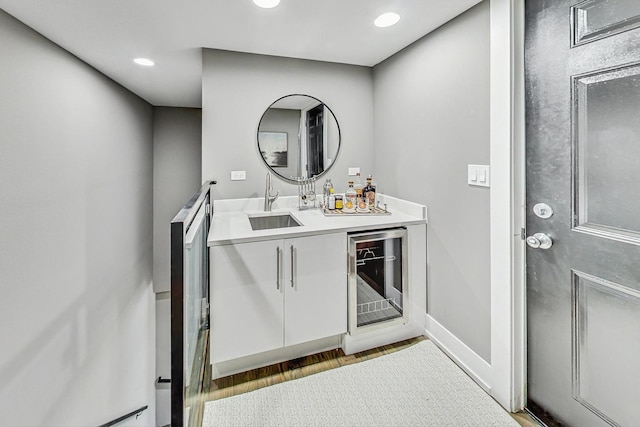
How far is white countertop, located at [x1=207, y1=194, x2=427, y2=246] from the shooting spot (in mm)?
1876

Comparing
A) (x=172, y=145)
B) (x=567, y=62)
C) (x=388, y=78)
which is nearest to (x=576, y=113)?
(x=567, y=62)

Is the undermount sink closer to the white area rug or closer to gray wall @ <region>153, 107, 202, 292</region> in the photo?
the white area rug

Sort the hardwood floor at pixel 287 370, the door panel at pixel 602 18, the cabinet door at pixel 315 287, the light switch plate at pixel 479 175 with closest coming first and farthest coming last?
the door panel at pixel 602 18, the light switch plate at pixel 479 175, the hardwood floor at pixel 287 370, the cabinet door at pixel 315 287

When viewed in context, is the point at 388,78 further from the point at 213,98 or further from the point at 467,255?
the point at 467,255

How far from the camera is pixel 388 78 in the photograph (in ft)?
8.62

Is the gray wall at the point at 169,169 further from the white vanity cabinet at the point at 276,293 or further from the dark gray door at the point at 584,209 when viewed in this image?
the dark gray door at the point at 584,209

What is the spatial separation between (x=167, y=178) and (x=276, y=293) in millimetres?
3635

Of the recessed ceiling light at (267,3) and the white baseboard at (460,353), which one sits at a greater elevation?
the recessed ceiling light at (267,3)

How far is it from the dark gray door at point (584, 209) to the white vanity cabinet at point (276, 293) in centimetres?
110

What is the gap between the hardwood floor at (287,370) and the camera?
5.95ft

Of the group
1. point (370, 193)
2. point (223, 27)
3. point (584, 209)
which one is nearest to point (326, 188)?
point (370, 193)

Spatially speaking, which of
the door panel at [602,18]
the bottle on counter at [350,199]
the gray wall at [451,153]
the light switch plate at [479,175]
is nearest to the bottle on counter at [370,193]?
the bottle on counter at [350,199]

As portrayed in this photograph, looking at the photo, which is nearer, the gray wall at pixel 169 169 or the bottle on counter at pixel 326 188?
the bottle on counter at pixel 326 188

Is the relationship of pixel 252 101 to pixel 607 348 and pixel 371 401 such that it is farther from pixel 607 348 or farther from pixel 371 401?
pixel 607 348
